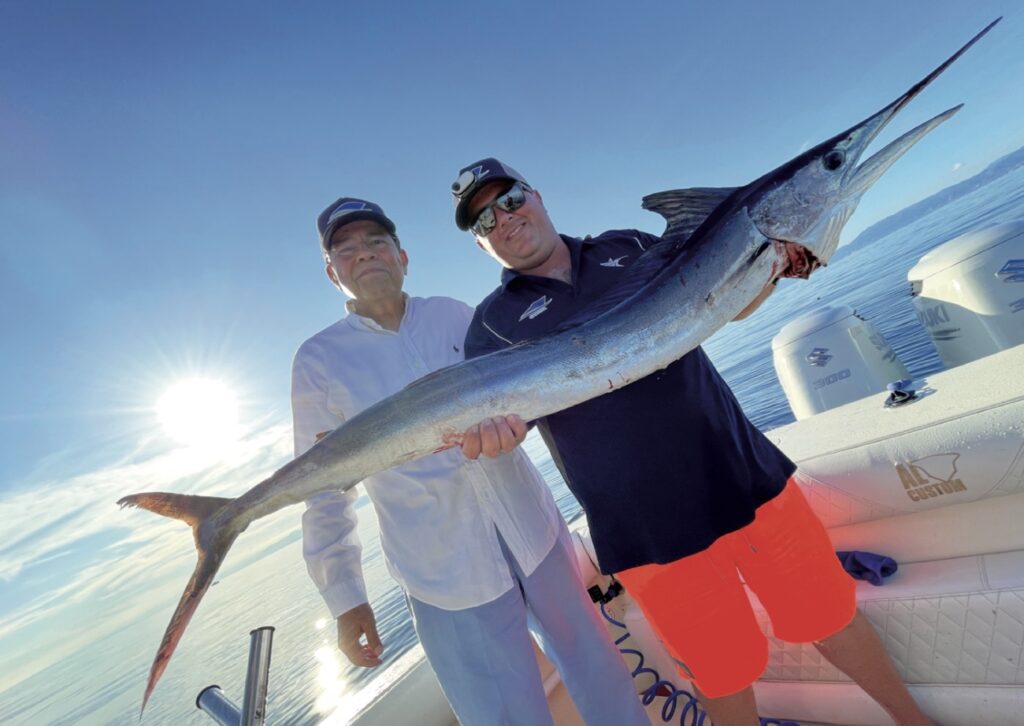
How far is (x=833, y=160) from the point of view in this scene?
1892mm

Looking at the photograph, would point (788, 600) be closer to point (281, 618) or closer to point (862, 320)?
point (862, 320)

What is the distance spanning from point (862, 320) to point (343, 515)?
19.4 feet

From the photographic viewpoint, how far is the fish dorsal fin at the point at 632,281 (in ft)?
7.06

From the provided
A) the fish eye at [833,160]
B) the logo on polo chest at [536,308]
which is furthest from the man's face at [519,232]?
the fish eye at [833,160]

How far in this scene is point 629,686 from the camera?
7.88ft

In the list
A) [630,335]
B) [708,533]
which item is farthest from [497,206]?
[708,533]

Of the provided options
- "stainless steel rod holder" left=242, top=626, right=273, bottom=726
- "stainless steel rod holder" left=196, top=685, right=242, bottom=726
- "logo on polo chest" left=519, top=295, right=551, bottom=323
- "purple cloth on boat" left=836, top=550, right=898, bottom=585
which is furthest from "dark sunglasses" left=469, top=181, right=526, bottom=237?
"purple cloth on boat" left=836, top=550, right=898, bottom=585

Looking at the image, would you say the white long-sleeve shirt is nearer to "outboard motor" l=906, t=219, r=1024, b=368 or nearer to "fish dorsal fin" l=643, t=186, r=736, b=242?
"fish dorsal fin" l=643, t=186, r=736, b=242

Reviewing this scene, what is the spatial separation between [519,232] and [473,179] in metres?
0.41

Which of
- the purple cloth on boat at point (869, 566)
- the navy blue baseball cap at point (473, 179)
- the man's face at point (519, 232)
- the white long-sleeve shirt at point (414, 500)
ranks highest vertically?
the navy blue baseball cap at point (473, 179)

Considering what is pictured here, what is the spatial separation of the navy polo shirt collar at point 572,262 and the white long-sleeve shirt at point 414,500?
0.50m

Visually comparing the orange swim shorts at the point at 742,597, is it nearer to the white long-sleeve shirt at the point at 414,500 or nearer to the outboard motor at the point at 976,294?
the white long-sleeve shirt at the point at 414,500

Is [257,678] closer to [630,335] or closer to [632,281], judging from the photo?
[630,335]

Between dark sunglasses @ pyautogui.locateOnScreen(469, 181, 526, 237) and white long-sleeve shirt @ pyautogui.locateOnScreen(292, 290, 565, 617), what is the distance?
595 millimetres
